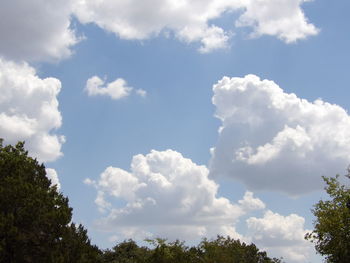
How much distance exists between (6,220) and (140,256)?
57.3 metres

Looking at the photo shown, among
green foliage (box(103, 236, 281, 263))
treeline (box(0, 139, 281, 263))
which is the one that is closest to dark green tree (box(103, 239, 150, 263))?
green foliage (box(103, 236, 281, 263))

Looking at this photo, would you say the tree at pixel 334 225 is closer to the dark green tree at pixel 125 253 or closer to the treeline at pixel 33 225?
the treeline at pixel 33 225

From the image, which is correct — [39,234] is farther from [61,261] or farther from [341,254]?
[341,254]

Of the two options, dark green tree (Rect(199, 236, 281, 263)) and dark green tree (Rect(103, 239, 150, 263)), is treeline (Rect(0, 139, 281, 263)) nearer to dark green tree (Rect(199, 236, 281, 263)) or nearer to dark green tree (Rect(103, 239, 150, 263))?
dark green tree (Rect(199, 236, 281, 263))

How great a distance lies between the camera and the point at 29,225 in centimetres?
3133

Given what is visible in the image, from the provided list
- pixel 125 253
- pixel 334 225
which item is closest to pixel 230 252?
pixel 125 253

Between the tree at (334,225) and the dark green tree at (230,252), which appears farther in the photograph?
the dark green tree at (230,252)

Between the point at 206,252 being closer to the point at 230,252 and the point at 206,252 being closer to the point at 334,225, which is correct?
the point at 230,252

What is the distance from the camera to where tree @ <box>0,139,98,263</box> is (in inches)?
1182

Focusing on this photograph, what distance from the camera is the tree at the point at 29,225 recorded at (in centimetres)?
3002

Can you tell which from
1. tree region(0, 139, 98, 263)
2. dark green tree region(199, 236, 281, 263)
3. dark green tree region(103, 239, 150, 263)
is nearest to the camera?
tree region(0, 139, 98, 263)

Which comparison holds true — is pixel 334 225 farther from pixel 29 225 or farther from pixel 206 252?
pixel 206 252

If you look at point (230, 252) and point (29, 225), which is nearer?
point (29, 225)

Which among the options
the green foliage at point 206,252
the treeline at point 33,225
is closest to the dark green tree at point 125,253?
the green foliage at point 206,252
